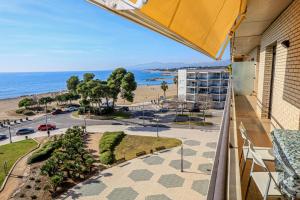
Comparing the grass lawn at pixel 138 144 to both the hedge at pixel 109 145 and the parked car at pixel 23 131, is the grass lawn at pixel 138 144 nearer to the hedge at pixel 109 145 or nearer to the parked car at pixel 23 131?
the hedge at pixel 109 145

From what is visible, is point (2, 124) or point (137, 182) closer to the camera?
point (137, 182)

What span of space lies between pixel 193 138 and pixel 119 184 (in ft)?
35.8

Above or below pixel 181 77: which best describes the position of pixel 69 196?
below

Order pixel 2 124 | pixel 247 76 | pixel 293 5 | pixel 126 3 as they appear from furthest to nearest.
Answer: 1. pixel 2 124
2. pixel 247 76
3. pixel 293 5
4. pixel 126 3

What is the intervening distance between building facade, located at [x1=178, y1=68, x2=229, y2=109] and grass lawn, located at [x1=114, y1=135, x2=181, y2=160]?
1930 cm

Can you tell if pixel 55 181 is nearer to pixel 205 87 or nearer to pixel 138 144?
pixel 138 144

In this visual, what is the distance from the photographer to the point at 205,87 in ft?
138

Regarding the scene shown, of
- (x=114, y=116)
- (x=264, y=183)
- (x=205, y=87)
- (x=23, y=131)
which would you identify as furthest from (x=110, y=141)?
(x=205, y=87)

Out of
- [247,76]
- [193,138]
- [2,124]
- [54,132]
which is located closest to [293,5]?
[247,76]

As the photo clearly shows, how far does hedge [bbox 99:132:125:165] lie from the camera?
60.5 feet

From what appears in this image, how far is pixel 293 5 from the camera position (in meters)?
4.30

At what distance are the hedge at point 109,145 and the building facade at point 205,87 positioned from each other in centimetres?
2035

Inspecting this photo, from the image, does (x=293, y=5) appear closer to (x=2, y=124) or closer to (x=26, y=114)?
(x=2, y=124)

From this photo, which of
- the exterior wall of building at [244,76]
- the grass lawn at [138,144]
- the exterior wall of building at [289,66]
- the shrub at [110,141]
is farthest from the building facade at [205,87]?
the exterior wall of building at [289,66]
